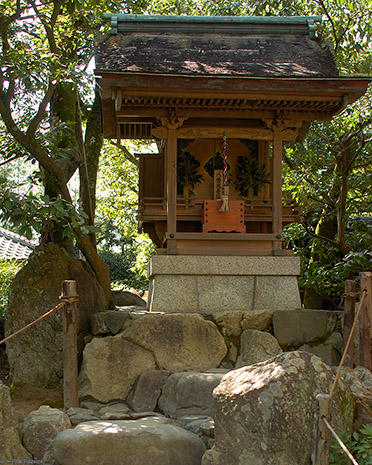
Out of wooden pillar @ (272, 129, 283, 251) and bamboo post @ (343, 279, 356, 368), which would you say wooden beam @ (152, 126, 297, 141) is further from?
bamboo post @ (343, 279, 356, 368)

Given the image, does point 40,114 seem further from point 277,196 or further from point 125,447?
point 125,447

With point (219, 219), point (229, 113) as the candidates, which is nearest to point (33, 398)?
point (219, 219)

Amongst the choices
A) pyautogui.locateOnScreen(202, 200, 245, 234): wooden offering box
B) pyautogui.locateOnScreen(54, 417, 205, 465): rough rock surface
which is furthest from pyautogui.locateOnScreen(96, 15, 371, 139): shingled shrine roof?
pyautogui.locateOnScreen(54, 417, 205, 465): rough rock surface

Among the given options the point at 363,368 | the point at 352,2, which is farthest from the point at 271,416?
the point at 352,2

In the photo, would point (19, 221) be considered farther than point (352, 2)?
No

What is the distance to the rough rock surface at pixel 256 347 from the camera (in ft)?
24.9

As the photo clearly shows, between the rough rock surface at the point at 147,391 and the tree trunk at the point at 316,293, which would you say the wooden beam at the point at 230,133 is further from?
the tree trunk at the point at 316,293

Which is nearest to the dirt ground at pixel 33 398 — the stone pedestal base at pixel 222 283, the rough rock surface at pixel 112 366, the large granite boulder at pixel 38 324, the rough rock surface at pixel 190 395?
the large granite boulder at pixel 38 324

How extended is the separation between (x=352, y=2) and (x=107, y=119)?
20.3 ft

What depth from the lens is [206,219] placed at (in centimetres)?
853

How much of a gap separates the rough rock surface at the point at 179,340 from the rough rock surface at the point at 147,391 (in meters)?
0.18

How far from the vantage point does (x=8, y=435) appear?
18.3 ft

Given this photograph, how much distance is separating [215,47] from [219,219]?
8.57ft

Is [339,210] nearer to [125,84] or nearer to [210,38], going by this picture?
[210,38]
